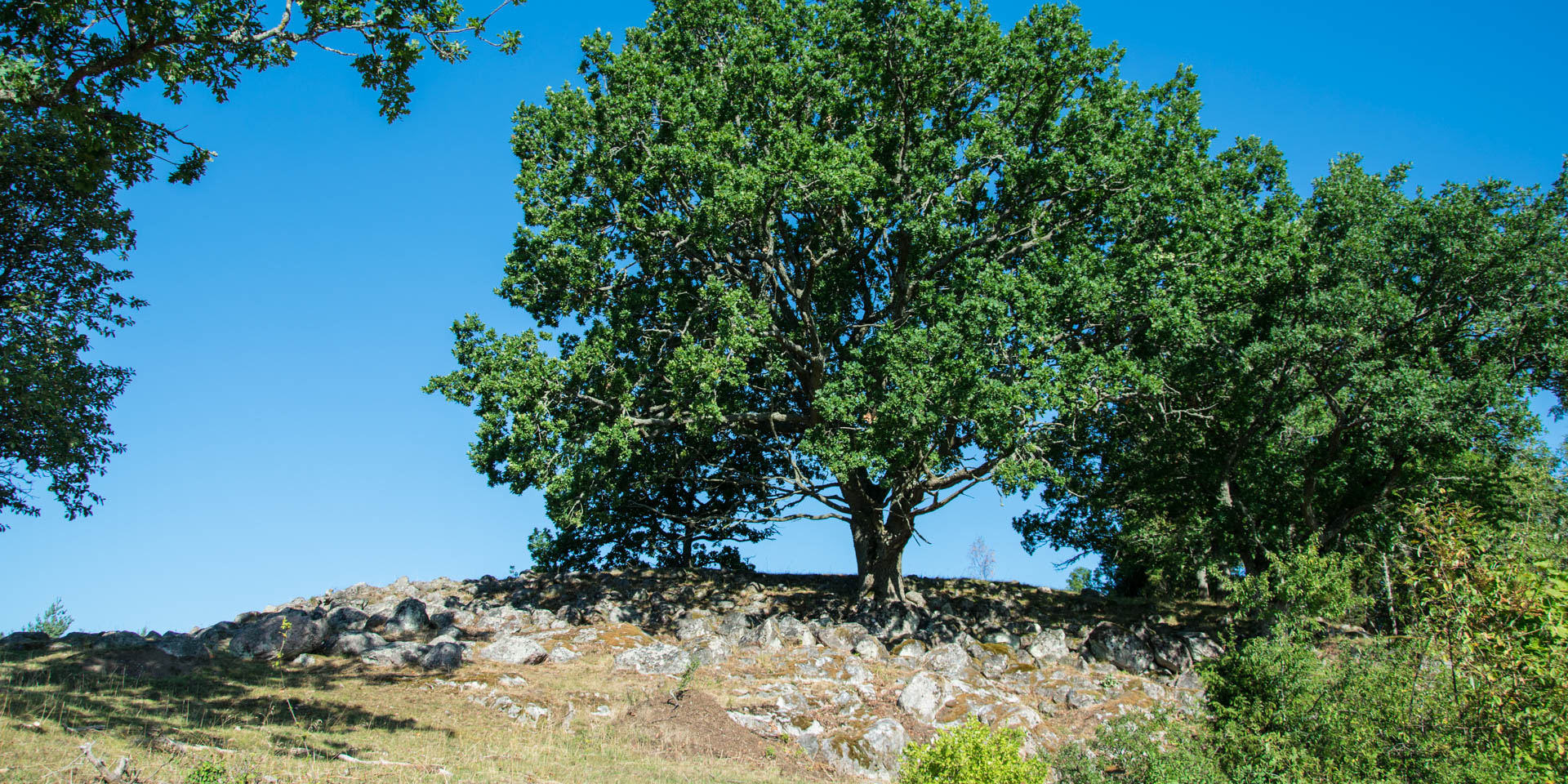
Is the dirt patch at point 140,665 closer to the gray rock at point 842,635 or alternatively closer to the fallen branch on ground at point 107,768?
the fallen branch on ground at point 107,768

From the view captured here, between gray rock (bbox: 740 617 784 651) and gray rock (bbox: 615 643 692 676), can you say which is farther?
gray rock (bbox: 740 617 784 651)

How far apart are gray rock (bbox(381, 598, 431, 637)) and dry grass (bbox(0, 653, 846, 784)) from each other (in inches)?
94.1

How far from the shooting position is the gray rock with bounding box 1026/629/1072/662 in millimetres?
20844

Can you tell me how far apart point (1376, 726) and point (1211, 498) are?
34.0 ft

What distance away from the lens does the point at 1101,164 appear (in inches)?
776

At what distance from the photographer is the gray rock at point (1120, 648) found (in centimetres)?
2055

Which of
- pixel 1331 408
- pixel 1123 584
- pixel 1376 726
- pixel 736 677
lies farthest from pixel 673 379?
pixel 1123 584

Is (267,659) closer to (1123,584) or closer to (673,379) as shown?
(673,379)

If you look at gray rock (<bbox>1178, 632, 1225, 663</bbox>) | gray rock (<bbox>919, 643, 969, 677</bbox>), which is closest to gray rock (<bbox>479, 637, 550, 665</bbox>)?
gray rock (<bbox>919, 643, 969, 677</bbox>)

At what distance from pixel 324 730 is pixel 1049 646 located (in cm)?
1541

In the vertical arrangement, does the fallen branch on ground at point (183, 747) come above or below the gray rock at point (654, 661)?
below

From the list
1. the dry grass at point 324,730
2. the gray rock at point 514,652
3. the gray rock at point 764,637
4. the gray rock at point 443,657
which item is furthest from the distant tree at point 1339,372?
the gray rock at point 443,657

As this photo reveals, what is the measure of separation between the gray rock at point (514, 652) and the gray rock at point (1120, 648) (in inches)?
495

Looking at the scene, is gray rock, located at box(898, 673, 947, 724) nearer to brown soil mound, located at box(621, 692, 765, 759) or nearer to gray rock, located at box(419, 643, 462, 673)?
brown soil mound, located at box(621, 692, 765, 759)
